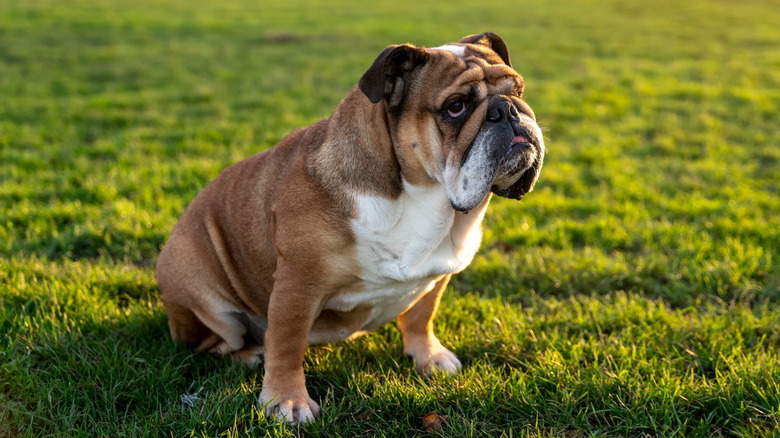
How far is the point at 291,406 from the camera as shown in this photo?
336 cm

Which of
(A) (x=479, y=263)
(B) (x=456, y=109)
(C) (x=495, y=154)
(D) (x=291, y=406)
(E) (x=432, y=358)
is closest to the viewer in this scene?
(C) (x=495, y=154)

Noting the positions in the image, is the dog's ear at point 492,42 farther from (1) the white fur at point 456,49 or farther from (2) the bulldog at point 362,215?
(1) the white fur at point 456,49

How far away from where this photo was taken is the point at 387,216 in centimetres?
313

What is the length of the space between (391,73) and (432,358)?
1731 millimetres

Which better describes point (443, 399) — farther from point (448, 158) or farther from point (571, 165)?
point (571, 165)

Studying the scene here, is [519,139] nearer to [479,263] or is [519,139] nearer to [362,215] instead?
[362,215]

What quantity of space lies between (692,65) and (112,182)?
11.3 metres

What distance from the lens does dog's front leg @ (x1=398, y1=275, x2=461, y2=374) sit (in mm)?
3850

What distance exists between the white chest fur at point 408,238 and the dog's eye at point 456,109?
346 millimetres

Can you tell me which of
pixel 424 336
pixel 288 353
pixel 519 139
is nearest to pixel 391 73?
pixel 519 139

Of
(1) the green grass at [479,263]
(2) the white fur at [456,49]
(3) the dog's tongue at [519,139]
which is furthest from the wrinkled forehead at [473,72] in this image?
(1) the green grass at [479,263]

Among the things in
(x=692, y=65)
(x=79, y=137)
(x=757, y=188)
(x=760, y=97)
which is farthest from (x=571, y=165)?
(x=692, y=65)

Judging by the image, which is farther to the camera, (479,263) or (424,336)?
(479,263)

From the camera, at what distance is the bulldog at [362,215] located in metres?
2.98
